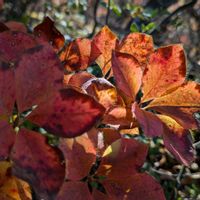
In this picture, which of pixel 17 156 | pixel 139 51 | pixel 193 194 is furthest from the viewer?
pixel 193 194

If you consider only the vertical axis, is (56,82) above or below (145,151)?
above

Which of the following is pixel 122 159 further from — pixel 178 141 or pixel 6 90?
pixel 6 90

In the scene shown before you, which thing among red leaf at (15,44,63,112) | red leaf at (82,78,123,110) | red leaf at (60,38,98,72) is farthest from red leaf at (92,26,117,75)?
red leaf at (15,44,63,112)

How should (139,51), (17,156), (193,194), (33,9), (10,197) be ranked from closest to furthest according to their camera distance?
(17,156) < (10,197) < (139,51) < (193,194) < (33,9)

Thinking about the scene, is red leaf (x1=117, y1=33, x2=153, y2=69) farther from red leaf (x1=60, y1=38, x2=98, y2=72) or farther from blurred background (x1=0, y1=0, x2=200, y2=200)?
blurred background (x1=0, y1=0, x2=200, y2=200)

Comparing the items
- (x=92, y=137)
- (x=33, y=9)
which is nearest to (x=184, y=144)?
(x=92, y=137)

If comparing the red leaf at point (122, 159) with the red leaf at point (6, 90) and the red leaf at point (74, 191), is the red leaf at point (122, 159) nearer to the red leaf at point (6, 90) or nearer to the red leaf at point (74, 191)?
the red leaf at point (74, 191)

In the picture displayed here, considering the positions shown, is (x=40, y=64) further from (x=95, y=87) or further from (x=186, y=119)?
(x=186, y=119)

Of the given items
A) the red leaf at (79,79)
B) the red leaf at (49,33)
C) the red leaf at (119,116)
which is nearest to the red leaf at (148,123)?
the red leaf at (119,116)
